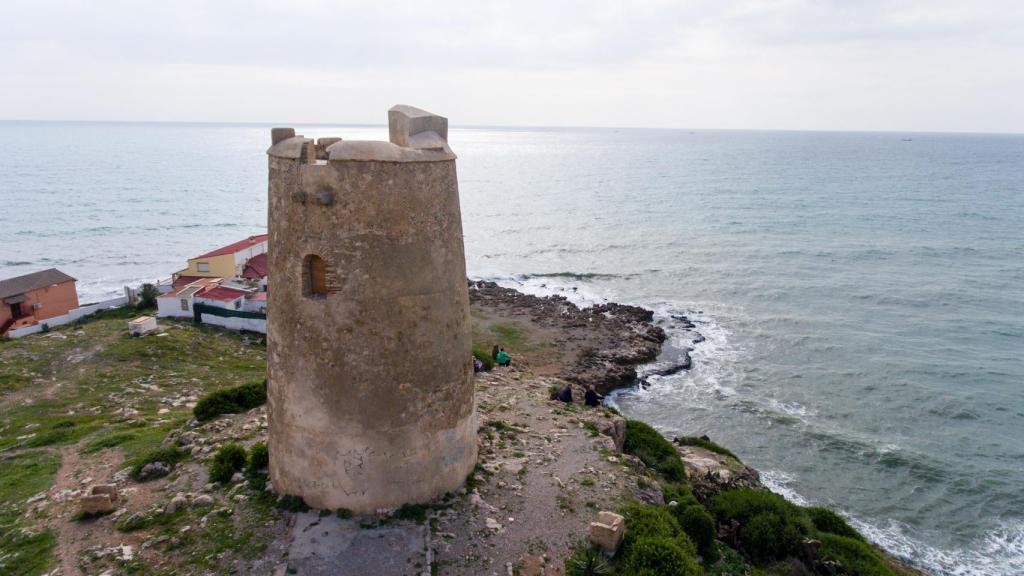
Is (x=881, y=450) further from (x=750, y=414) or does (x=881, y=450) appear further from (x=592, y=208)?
(x=592, y=208)

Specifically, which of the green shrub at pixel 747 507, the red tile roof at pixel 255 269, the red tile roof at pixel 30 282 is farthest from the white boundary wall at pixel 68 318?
the green shrub at pixel 747 507

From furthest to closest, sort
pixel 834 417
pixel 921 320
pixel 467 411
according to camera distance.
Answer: pixel 921 320 → pixel 834 417 → pixel 467 411

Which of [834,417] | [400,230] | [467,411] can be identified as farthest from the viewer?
[834,417]

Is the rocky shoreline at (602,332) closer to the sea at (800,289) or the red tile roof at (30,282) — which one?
the sea at (800,289)

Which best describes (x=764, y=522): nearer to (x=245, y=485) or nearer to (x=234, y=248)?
(x=245, y=485)

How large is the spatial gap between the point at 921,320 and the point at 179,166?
170461 mm

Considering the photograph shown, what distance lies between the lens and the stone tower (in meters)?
11.3

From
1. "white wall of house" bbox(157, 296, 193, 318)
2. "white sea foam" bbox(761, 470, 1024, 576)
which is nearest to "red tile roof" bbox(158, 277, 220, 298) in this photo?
"white wall of house" bbox(157, 296, 193, 318)

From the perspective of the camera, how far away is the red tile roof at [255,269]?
42.5 metres

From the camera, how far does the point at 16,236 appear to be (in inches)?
2884

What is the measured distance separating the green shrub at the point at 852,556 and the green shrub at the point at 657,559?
5597mm

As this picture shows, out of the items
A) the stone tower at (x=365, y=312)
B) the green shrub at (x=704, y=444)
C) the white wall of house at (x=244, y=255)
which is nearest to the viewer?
the stone tower at (x=365, y=312)

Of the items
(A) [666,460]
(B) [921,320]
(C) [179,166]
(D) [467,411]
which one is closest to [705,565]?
(A) [666,460]

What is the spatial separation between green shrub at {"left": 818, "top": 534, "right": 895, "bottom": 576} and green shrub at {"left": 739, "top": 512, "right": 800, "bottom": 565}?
888 millimetres
